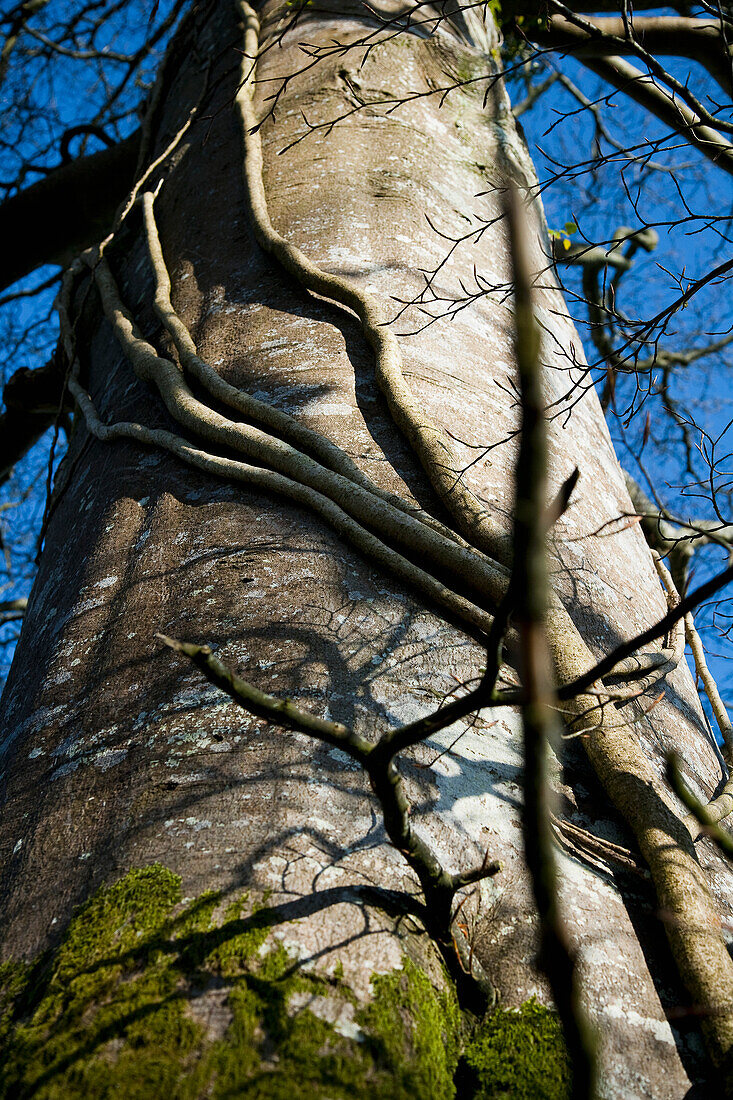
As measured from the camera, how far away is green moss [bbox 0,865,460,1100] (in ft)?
2.08

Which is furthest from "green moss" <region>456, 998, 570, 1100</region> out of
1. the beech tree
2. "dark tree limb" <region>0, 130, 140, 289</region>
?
"dark tree limb" <region>0, 130, 140, 289</region>

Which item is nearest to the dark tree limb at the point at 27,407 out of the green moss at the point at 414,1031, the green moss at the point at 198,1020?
the green moss at the point at 198,1020

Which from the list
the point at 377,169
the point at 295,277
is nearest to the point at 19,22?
the point at 377,169

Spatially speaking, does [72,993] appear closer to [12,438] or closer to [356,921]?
[356,921]

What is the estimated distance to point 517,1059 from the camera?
73cm

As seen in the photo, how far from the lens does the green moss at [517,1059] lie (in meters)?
0.72

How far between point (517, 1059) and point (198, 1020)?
0.94ft

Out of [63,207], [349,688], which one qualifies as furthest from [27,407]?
[349,688]

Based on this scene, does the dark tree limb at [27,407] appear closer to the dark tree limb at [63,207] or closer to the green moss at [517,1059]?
the dark tree limb at [63,207]

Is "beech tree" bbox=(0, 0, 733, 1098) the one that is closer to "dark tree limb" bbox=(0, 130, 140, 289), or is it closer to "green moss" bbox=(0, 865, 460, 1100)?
"green moss" bbox=(0, 865, 460, 1100)

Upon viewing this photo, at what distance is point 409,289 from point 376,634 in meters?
0.82

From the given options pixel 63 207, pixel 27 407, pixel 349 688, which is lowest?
pixel 349 688

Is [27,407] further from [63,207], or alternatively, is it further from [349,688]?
[349,688]

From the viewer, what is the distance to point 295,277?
5.27ft
